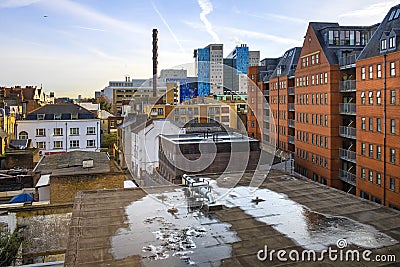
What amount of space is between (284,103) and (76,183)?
36.3 meters

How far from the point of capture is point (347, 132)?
1503 inches

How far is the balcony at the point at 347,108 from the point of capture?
1467 inches

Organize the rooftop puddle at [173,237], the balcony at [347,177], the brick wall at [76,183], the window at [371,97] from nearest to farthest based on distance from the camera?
the rooftop puddle at [173,237] → the brick wall at [76,183] → the window at [371,97] → the balcony at [347,177]

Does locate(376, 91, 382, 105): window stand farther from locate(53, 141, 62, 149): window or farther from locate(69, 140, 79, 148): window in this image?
locate(53, 141, 62, 149): window

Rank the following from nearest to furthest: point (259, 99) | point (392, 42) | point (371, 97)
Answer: point (392, 42) → point (371, 97) → point (259, 99)

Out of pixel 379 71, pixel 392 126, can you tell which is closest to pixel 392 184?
pixel 392 126

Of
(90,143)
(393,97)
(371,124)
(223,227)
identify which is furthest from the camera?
(90,143)

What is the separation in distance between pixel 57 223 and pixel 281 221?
11782mm

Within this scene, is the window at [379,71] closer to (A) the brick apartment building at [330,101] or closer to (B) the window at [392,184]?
(A) the brick apartment building at [330,101]

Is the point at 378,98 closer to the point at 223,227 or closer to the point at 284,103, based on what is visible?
the point at 223,227

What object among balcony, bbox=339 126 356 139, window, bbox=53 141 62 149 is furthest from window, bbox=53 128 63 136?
balcony, bbox=339 126 356 139

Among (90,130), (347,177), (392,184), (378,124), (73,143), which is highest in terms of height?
(378,124)

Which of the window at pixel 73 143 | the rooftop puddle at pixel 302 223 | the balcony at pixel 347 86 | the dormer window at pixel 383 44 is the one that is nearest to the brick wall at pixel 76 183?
the rooftop puddle at pixel 302 223

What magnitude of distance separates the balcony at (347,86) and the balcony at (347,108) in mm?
1324
